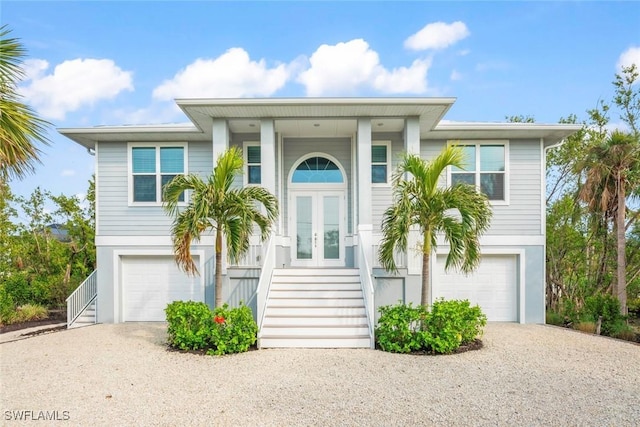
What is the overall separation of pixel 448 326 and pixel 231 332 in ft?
12.2

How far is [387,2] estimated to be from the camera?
460 inches

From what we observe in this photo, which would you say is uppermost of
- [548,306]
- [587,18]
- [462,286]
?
[587,18]

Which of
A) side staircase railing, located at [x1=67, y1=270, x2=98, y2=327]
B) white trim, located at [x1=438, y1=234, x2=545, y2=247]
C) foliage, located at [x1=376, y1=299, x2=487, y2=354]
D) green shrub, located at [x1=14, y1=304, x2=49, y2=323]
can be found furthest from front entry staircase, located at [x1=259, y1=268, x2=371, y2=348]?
green shrub, located at [x1=14, y1=304, x2=49, y2=323]

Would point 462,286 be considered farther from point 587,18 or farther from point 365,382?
point 587,18

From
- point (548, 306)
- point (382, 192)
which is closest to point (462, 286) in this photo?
point (382, 192)

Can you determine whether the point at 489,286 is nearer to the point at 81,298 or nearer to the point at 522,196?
the point at 522,196

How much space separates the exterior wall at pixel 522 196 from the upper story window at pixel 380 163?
152cm

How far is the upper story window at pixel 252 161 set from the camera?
38.2 feet

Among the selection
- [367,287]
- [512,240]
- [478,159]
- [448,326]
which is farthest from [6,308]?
[512,240]

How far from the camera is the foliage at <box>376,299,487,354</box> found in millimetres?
7555

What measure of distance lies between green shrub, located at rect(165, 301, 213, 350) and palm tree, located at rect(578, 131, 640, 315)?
30.4 ft

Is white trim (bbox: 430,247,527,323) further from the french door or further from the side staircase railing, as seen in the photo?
the side staircase railing

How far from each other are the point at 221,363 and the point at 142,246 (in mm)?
5454

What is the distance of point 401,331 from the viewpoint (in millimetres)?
7672
